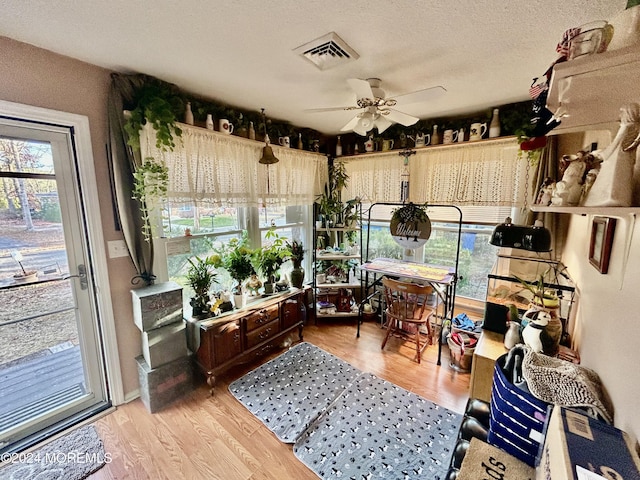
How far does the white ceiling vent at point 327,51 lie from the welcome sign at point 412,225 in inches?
65.4

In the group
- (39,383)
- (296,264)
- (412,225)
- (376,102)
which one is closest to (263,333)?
(296,264)

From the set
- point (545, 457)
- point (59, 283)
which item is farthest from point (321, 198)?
point (545, 457)

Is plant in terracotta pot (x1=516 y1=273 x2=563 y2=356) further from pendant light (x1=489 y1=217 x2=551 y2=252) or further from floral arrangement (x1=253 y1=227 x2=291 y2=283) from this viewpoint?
floral arrangement (x1=253 y1=227 x2=291 y2=283)

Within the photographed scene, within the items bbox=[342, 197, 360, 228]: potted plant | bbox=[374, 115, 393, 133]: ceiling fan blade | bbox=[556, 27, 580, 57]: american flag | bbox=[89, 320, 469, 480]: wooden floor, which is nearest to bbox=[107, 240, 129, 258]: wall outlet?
bbox=[89, 320, 469, 480]: wooden floor

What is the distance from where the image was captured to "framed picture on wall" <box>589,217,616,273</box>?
122cm

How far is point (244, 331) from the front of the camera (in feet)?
8.00

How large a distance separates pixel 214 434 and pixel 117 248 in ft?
4.95

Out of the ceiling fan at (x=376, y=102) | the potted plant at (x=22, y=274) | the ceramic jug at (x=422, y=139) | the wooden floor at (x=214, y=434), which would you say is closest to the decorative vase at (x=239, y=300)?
the wooden floor at (x=214, y=434)

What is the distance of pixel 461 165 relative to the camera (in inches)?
109

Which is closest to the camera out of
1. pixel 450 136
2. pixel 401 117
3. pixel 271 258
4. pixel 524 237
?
pixel 524 237

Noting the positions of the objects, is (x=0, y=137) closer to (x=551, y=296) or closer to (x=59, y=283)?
(x=59, y=283)

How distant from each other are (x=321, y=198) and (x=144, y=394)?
264 centimetres

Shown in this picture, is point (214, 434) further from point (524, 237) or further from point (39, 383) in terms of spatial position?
point (524, 237)

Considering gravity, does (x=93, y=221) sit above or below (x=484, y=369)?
above
